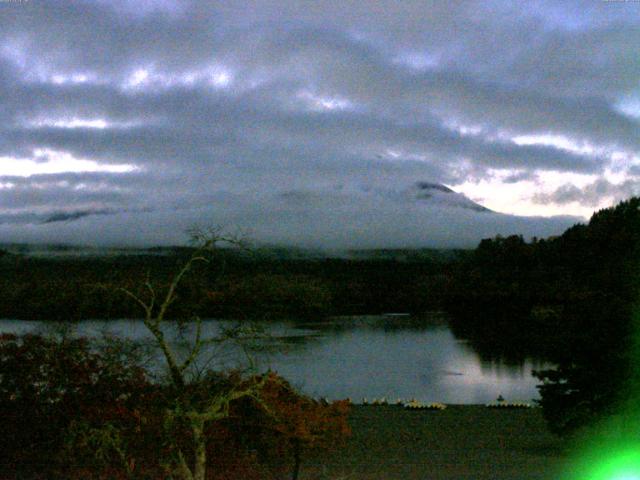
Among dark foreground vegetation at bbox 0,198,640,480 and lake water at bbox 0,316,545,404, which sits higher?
dark foreground vegetation at bbox 0,198,640,480

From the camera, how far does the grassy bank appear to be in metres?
9.77

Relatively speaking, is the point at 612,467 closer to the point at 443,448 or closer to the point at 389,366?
the point at 443,448

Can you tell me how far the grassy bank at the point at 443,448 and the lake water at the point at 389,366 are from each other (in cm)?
395

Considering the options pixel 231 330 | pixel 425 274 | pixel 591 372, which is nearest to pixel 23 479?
pixel 231 330

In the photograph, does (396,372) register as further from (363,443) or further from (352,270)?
(352,270)

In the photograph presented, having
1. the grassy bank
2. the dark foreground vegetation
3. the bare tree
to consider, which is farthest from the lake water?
the bare tree

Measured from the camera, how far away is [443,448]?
11695 mm

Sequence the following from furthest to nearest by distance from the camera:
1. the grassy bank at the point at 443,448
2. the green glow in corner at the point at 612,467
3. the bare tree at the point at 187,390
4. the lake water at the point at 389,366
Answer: the lake water at the point at 389,366 < the grassy bank at the point at 443,448 < the green glow in corner at the point at 612,467 < the bare tree at the point at 187,390

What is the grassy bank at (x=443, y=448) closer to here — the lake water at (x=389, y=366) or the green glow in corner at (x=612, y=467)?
the green glow in corner at (x=612, y=467)

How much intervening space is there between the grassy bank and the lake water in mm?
3947

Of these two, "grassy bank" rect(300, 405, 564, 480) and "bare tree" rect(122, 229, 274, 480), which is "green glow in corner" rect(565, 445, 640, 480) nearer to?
"grassy bank" rect(300, 405, 564, 480)

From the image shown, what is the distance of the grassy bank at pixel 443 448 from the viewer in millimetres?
9773

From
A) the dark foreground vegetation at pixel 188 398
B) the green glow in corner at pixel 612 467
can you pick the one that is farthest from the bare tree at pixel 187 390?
the green glow in corner at pixel 612 467

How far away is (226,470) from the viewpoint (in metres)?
8.86
